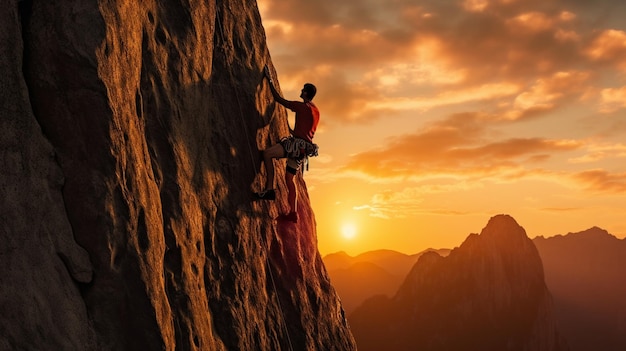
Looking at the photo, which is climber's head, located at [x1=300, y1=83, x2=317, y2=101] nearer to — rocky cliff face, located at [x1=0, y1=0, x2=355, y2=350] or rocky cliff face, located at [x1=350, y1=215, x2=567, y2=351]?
rocky cliff face, located at [x1=0, y1=0, x2=355, y2=350]

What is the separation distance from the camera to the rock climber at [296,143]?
13953 millimetres

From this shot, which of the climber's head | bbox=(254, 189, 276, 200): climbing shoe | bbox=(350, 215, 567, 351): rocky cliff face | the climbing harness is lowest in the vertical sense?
bbox=(350, 215, 567, 351): rocky cliff face

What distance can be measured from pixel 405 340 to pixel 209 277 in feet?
548

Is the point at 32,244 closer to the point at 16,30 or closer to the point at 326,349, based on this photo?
the point at 16,30

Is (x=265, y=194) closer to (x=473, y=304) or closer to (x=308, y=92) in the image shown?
(x=308, y=92)

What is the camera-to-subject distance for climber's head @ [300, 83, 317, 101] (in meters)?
14.6

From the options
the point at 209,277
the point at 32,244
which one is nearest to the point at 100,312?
the point at 32,244

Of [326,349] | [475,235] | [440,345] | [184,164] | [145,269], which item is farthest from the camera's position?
[475,235]

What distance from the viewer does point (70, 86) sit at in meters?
8.21

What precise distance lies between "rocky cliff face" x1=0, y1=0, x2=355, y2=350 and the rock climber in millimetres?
697

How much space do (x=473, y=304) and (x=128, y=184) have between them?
575 feet

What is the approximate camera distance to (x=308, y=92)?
1460 cm

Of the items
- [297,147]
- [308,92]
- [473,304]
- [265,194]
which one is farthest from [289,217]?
[473,304]

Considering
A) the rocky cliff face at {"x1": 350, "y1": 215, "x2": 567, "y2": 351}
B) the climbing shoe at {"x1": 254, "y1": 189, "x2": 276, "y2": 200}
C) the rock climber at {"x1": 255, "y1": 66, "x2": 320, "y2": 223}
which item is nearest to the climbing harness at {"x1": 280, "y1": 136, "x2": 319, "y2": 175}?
the rock climber at {"x1": 255, "y1": 66, "x2": 320, "y2": 223}
